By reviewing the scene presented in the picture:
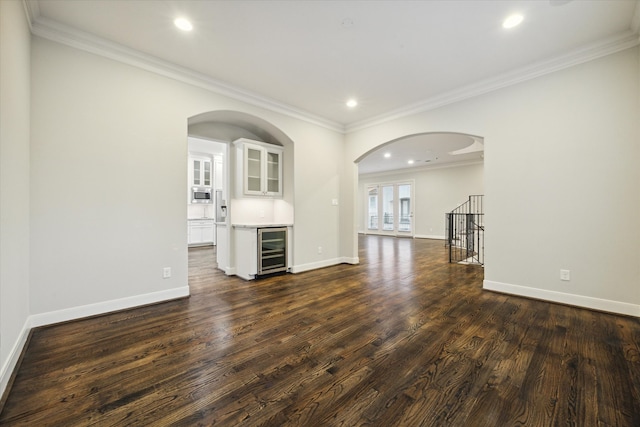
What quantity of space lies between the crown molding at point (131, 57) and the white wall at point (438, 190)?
588 cm

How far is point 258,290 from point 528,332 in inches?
120

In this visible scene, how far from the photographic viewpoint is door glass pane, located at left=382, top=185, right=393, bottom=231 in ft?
38.2

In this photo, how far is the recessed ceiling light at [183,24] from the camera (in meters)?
2.49

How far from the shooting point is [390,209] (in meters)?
11.7

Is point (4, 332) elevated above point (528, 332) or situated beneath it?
elevated above

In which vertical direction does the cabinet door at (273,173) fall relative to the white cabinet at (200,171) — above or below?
below

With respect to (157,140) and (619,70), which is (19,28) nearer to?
(157,140)

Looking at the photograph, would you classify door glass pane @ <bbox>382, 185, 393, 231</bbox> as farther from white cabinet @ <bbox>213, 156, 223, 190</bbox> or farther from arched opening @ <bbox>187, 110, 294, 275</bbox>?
arched opening @ <bbox>187, 110, 294, 275</bbox>

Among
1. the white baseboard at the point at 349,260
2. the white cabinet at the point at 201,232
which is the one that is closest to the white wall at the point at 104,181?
the white baseboard at the point at 349,260

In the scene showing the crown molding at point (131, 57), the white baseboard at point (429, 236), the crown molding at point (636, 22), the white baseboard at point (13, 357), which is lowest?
the white baseboard at point (13, 357)

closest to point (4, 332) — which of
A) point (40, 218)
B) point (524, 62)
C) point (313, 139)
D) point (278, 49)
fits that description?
point (40, 218)

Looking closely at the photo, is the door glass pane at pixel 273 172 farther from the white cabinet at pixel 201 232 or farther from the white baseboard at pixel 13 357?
the white cabinet at pixel 201 232

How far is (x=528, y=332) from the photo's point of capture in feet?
7.85

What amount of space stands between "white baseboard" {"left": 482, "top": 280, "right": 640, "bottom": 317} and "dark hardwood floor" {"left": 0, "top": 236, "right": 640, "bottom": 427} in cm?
13
